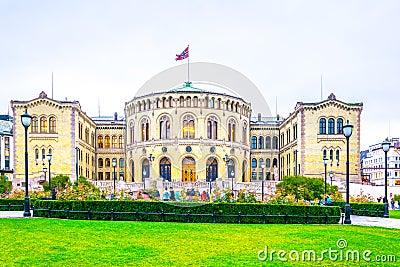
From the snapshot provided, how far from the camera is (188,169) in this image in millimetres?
61812

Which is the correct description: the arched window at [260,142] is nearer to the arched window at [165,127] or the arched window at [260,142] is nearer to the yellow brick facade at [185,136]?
the yellow brick facade at [185,136]

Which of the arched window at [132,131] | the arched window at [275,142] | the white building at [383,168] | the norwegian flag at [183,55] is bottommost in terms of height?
the white building at [383,168]

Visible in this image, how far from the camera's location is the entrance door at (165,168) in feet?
202

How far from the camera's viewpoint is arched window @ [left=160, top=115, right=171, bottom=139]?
6212 cm

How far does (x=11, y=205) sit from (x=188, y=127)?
119 feet

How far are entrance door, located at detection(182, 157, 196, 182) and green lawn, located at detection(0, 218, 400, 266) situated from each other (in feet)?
140

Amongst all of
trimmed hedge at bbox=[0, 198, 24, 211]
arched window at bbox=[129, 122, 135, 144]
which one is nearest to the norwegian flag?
arched window at bbox=[129, 122, 135, 144]

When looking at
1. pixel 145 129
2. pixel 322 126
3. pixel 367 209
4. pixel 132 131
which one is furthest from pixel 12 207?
pixel 322 126

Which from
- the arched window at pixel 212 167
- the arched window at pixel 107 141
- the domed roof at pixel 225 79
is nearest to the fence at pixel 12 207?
the domed roof at pixel 225 79

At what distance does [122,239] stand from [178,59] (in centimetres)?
4509

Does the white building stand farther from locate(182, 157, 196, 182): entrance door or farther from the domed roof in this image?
the domed roof

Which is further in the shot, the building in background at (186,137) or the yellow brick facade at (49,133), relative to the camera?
the yellow brick facade at (49,133)

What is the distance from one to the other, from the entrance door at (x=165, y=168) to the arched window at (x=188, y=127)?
14.5 ft

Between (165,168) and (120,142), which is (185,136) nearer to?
(165,168)
